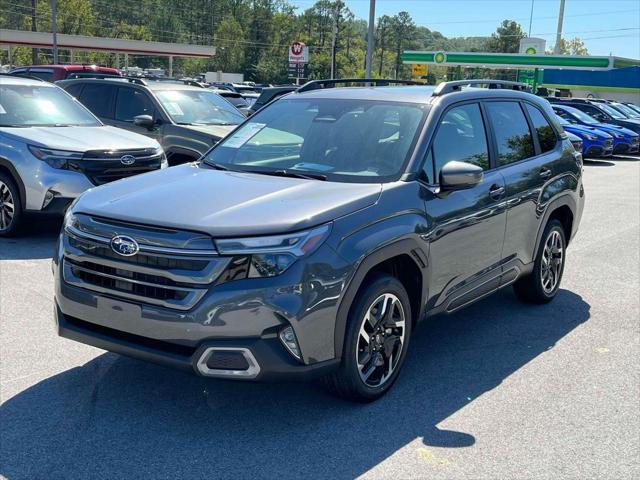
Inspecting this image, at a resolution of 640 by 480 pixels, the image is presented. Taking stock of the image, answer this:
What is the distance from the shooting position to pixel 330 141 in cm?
493

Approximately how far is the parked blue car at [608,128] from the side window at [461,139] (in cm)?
1841

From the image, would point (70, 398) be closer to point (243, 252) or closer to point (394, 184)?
point (243, 252)

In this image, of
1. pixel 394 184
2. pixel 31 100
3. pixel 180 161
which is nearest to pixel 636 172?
pixel 180 161

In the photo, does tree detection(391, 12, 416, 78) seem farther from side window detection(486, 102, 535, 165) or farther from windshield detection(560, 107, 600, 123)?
side window detection(486, 102, 535, 165)

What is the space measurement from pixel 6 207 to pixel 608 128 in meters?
19.4

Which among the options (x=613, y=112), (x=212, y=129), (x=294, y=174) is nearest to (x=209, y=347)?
(x=294, y=174)

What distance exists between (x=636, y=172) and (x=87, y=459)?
18.6 meters

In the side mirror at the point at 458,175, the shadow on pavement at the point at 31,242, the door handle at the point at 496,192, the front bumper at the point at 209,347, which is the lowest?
the shadow on pavement at the point at 31,242

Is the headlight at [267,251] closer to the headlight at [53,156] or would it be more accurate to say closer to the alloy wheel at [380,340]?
the alloy wheel at [380,340]

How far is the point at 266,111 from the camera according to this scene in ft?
18.6

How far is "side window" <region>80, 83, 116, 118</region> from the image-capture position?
11408mm

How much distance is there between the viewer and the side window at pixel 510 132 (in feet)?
18.4

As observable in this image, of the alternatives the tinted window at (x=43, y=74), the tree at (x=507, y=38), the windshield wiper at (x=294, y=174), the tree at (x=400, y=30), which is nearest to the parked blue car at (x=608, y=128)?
the tinted window at (x=43, y=74)

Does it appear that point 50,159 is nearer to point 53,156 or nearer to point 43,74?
point 53,156
